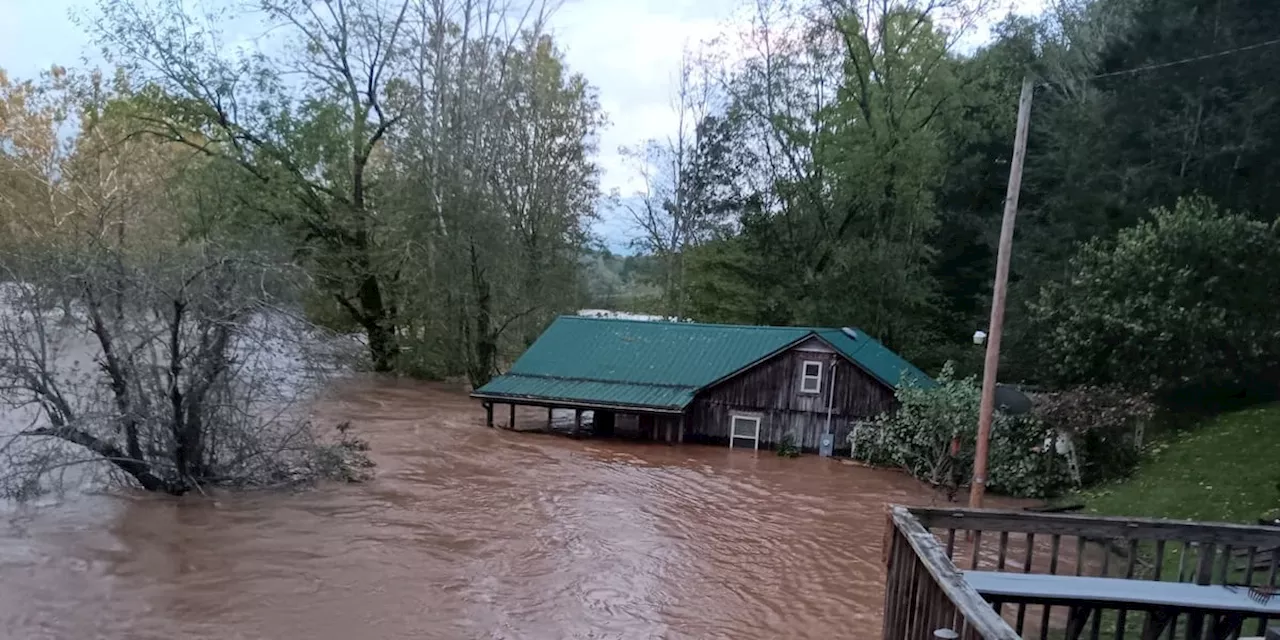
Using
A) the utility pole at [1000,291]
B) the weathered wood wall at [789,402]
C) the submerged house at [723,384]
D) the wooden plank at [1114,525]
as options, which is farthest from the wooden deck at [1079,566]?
the submerged house at [723,384]

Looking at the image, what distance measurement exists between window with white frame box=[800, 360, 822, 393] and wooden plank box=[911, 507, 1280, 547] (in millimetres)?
17661

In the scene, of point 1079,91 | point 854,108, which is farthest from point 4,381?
point 1079,91

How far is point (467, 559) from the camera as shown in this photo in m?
14.0

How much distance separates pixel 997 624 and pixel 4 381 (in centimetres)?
1654

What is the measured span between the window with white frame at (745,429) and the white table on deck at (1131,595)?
17.9 meters

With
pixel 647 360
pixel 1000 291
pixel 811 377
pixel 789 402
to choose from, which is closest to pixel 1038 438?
pixel 811 377

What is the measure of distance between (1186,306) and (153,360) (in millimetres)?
→ 22145

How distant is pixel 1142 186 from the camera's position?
24.4 metres

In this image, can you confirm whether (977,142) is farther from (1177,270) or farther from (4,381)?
(4,381)

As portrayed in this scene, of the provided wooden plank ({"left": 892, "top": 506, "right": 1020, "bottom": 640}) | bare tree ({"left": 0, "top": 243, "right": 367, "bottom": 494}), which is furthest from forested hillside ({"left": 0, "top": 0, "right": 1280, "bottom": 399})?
wooden plank ({"left": 892, "top": 506, "right": 1020, "bottom": 640})

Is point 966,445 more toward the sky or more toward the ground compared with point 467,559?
more toward the sky

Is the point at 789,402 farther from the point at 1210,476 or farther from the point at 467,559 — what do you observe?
the point at 467,559

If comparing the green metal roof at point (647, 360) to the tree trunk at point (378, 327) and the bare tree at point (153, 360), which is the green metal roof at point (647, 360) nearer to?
the bare tree at point (153, 360)

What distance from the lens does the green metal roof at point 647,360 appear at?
25047 mm
